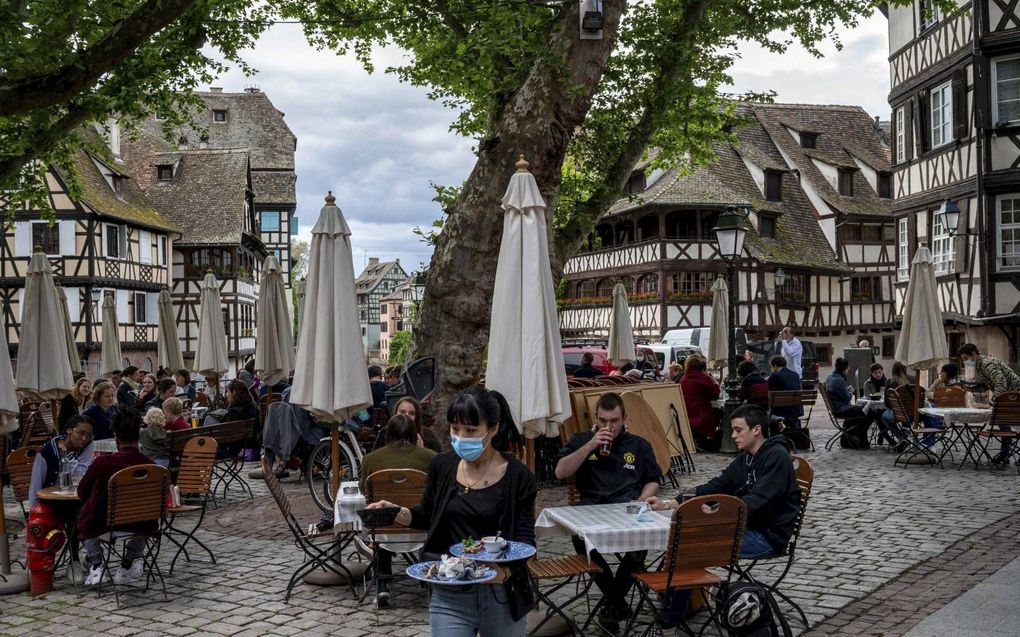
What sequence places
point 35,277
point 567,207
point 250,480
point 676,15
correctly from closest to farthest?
point 35,277, point 250,480, point 676,15, point 567,207

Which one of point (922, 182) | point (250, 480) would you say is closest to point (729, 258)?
point (250, 480)

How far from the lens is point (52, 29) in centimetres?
1028

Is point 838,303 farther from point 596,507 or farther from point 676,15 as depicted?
point 596,507

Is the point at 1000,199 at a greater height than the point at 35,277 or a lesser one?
greater

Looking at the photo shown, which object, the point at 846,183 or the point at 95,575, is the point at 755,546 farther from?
the point at 846,183

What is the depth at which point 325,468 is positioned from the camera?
13.5m

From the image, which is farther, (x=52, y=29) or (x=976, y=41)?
(x=976, y=41)

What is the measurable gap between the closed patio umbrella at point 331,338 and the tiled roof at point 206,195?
143 feet

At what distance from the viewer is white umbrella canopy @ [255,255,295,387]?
56.0 feet

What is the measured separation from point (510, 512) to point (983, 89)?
2464cm

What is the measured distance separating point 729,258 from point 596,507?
1047 centimetres

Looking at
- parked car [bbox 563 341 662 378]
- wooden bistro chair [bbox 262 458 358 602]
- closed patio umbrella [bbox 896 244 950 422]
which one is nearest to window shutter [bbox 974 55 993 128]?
parked car [bbox 563 341 662 378]

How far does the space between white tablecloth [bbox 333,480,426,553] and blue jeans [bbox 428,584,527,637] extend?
10.1 ft

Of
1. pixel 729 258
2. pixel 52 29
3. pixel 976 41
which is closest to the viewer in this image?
pixel 52 29
